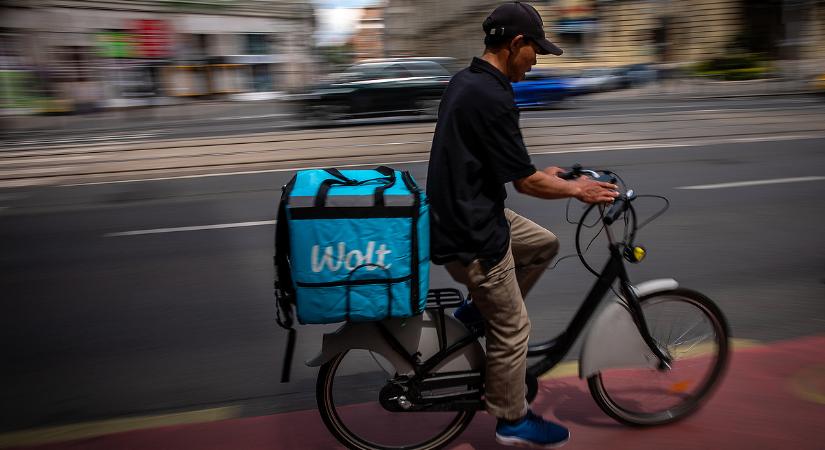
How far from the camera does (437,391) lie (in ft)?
8.98

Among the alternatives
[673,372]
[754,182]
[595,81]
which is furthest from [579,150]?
[595,81]

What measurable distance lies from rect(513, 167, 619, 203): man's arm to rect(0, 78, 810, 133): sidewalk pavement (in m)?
21.8

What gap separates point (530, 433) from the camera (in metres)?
2.68

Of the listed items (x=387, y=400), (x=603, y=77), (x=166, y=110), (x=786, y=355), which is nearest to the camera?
(x=387, y=400)

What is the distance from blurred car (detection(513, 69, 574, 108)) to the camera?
20.6m

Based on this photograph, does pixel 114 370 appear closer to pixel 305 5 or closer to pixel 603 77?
pixel 603 77

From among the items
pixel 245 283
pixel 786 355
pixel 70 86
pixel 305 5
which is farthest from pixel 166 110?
pixel 786 355

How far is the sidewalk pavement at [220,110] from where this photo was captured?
23753 mm

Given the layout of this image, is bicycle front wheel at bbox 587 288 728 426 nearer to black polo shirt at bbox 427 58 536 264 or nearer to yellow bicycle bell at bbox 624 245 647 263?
yellow bicycle bell at bbox 624 245 647 263

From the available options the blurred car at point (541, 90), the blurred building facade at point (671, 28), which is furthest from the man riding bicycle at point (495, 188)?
the blurred building facade at point (671, 28)

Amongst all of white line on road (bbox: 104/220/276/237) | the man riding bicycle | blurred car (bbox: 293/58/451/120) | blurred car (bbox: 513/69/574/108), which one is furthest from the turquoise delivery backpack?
blurred car (bbox: 513/69/574/108)

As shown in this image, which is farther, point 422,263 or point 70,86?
point 70,86

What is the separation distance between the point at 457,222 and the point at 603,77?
25.2 meters

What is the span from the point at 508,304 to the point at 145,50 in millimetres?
33862
